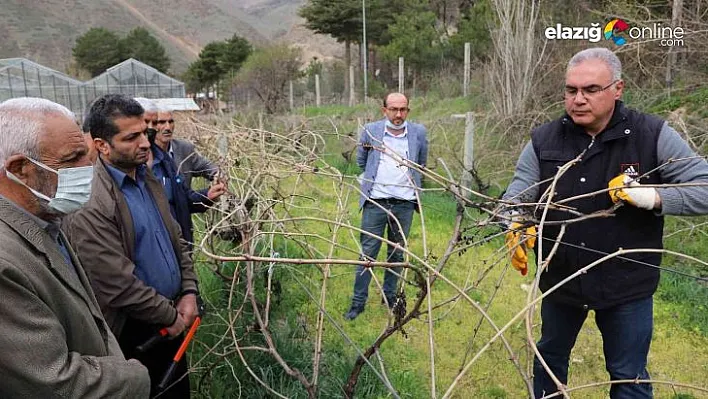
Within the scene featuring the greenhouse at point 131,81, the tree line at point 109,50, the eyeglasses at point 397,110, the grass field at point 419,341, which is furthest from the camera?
the tree line at point 109,50

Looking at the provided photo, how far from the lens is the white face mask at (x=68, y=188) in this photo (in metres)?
1.41

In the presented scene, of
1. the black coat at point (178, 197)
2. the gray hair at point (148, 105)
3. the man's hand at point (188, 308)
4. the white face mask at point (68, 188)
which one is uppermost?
the gray hair at point (148, 105)

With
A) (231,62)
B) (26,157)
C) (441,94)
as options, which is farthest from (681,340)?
(231,62)

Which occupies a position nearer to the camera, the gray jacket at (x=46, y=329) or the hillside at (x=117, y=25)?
the gray jacket at (x=46, y=329)

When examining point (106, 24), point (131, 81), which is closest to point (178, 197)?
point (131, 81)

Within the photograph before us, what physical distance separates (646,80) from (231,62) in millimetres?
30887

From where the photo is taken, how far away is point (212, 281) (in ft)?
12.5

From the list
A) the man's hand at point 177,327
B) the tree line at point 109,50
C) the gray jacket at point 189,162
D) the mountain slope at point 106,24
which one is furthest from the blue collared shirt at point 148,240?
the mountain slope at point 106,24

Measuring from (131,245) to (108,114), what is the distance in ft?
1.93

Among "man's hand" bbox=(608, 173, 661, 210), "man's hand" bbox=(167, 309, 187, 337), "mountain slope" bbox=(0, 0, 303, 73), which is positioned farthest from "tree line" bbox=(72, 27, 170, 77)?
"man's hand" bbox=(608, 173, 661, 210)

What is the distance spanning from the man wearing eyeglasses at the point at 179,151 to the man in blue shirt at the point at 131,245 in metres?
0.91

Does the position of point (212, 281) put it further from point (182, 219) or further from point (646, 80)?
point (646, 80)

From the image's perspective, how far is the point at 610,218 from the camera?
2.08m

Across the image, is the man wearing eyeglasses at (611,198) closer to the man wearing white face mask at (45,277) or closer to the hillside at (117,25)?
the man wearing white face mask at (45,277)
